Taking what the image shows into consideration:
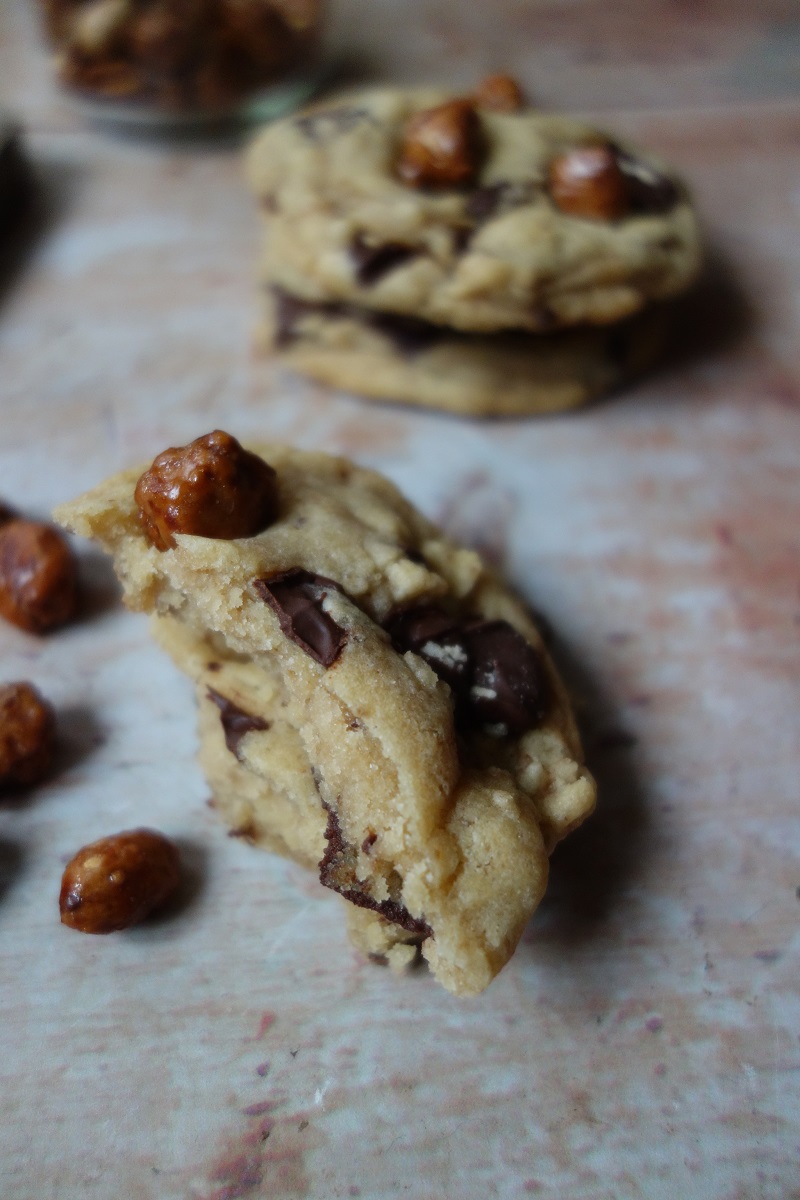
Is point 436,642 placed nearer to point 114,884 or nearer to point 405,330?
point 114,884

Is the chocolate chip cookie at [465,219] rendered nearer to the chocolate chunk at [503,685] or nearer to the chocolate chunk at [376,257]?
the chocolate chunk at [376,257]

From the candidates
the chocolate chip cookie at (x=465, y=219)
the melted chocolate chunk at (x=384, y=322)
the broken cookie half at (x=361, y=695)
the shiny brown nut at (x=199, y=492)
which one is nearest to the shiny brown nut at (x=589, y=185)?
the chocolate chip cookie at (x=465, y=219)

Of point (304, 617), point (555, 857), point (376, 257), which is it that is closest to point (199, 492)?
point (304, 617)

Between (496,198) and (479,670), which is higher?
(496,198)

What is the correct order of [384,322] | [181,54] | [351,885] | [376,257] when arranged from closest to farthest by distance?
[351,885] → [376,257] → [384,322] → [181,54]

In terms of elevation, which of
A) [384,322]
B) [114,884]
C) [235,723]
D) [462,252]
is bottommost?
[114,884]

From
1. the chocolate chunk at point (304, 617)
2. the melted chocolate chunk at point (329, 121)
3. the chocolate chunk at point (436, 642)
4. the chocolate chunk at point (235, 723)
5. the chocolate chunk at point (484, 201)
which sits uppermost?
the melted chocolate chunk at point (329, 121)

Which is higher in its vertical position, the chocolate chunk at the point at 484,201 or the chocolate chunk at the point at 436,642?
the chocolate chunk at the point at 484,201
